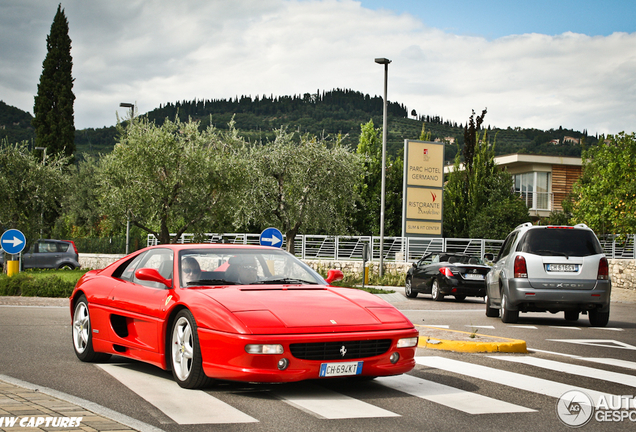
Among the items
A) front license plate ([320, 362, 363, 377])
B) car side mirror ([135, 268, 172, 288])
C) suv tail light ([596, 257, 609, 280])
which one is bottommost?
front license plate ([320, 362, 363, 377])

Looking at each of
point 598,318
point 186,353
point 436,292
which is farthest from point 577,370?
point 436,292

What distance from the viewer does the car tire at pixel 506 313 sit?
13.6 m

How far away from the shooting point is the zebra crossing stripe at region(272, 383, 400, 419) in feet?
17.5

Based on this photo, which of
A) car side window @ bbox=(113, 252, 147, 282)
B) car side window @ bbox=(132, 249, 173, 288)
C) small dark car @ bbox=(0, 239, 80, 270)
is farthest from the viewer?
A: small dark car @ bbox=(0, 239, 80, 270)

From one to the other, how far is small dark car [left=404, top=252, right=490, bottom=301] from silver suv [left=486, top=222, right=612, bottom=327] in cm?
735

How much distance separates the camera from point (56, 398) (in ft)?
18.4

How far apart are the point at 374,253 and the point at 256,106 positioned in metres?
138

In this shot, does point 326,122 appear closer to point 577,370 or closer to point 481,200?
point 481,200

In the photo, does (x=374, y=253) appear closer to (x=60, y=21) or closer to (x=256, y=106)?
(x=60, y=21)

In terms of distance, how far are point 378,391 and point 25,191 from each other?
87.3 ft

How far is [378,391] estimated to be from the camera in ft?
20.7

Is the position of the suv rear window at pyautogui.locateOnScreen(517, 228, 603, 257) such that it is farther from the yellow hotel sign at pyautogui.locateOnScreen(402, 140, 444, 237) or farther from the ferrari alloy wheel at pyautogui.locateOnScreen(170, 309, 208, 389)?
the yellow hotel sign at pyautogui.locateOnScreen(402, 140, 444, 237)

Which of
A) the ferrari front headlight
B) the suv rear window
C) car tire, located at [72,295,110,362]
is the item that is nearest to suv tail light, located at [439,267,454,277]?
Result: the suv rear window

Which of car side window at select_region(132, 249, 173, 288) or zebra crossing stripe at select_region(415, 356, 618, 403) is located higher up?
car side window at select_region(132, 249, 173, 288)
